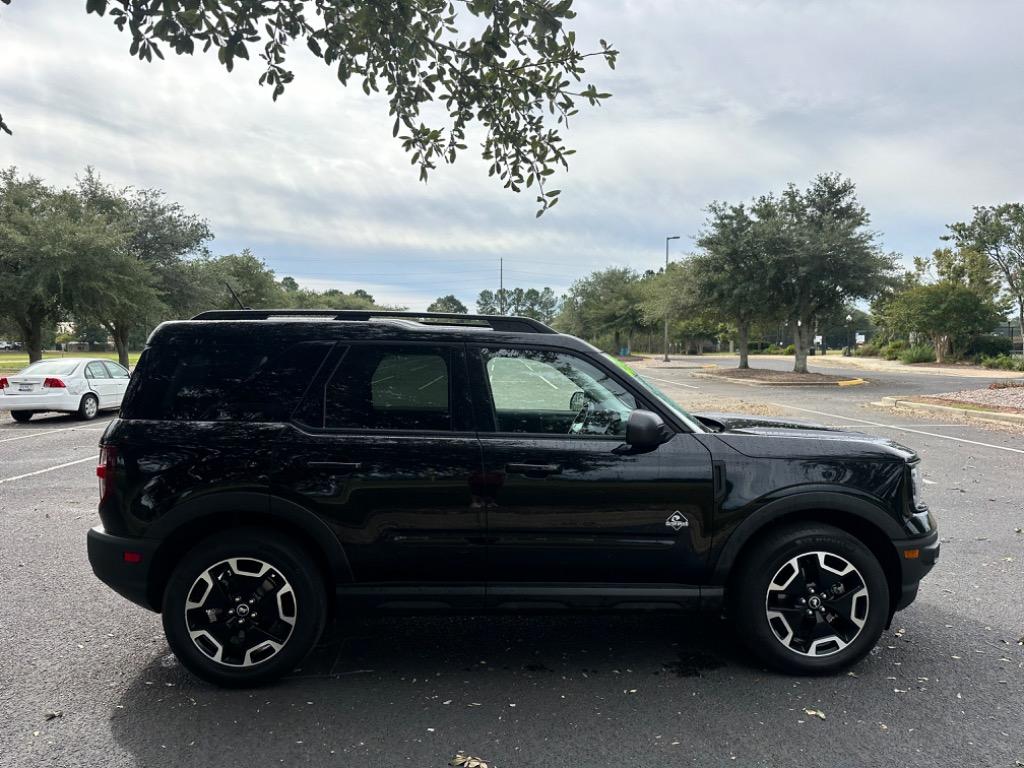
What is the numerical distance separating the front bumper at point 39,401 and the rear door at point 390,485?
14.2m

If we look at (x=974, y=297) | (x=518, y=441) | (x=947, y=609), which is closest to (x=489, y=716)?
(x=518, y=441)

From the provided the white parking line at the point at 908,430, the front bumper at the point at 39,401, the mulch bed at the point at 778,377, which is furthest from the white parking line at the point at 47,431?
the mulch bed at the point at 778,377

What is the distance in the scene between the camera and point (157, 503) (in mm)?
3375

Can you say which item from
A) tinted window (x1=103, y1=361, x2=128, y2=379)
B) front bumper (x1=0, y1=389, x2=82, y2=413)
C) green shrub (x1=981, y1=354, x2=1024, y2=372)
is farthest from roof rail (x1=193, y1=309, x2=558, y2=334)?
green shrub (x1=981, y1=354, x2=1024, y2=372)

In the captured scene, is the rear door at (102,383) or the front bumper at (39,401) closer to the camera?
the front bumper at (39,401)

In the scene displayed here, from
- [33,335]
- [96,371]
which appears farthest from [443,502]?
[33,335]

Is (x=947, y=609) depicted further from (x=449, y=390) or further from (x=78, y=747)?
(x=78, y=747)

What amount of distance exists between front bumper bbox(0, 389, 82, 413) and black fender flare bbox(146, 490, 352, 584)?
1387 centimetres

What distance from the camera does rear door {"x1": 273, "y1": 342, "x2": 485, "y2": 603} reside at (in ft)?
11.1

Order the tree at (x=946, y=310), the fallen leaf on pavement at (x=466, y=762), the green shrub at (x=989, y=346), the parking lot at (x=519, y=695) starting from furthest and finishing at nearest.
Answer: the green shrub at (x=989, y=346)
the tree at (x=946, y=310)
the parking lot at (x=519, y=695)
the fallen leaf on pavement at (x=466, y=762)

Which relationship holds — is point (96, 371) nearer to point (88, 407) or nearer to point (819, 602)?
point (88, 407)

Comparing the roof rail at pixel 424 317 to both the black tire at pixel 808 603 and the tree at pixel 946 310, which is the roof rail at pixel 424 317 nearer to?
the black tire at pixel 808 603

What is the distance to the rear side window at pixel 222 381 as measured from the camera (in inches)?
137

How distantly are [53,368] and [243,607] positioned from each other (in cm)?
1469
